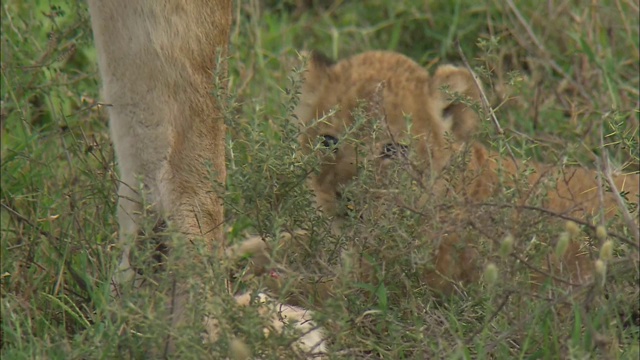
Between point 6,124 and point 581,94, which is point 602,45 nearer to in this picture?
point 581,94

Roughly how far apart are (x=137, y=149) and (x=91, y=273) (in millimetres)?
423

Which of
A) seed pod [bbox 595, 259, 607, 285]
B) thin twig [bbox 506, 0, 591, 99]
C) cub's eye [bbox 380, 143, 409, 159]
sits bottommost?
thin twig [bbox 506, 0, 591, 99]

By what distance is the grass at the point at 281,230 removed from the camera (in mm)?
2738

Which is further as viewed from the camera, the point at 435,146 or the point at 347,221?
the point at 435,146

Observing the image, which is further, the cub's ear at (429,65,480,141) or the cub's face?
the cub's ear at (429,65,480,141)

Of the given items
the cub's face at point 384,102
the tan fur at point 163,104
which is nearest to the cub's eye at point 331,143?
the cub's face at point 384,102

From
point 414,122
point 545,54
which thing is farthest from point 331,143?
point 545,54

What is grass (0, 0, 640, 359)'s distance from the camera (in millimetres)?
2738

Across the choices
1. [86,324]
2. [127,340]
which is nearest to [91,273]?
[86,324]

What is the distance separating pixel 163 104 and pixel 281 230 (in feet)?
1.62

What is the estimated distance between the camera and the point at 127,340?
9.15 ft

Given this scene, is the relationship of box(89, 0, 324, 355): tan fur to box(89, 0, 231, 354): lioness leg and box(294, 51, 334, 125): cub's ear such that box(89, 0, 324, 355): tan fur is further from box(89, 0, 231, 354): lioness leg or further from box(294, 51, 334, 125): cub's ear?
box(294, 51, 334, 125): cub's ear

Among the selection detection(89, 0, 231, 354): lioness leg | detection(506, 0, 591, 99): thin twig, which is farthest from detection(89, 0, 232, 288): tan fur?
detection(506, 0, 591, 99): thin twig

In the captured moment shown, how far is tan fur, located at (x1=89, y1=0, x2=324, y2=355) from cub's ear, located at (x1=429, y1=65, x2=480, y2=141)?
113cm
